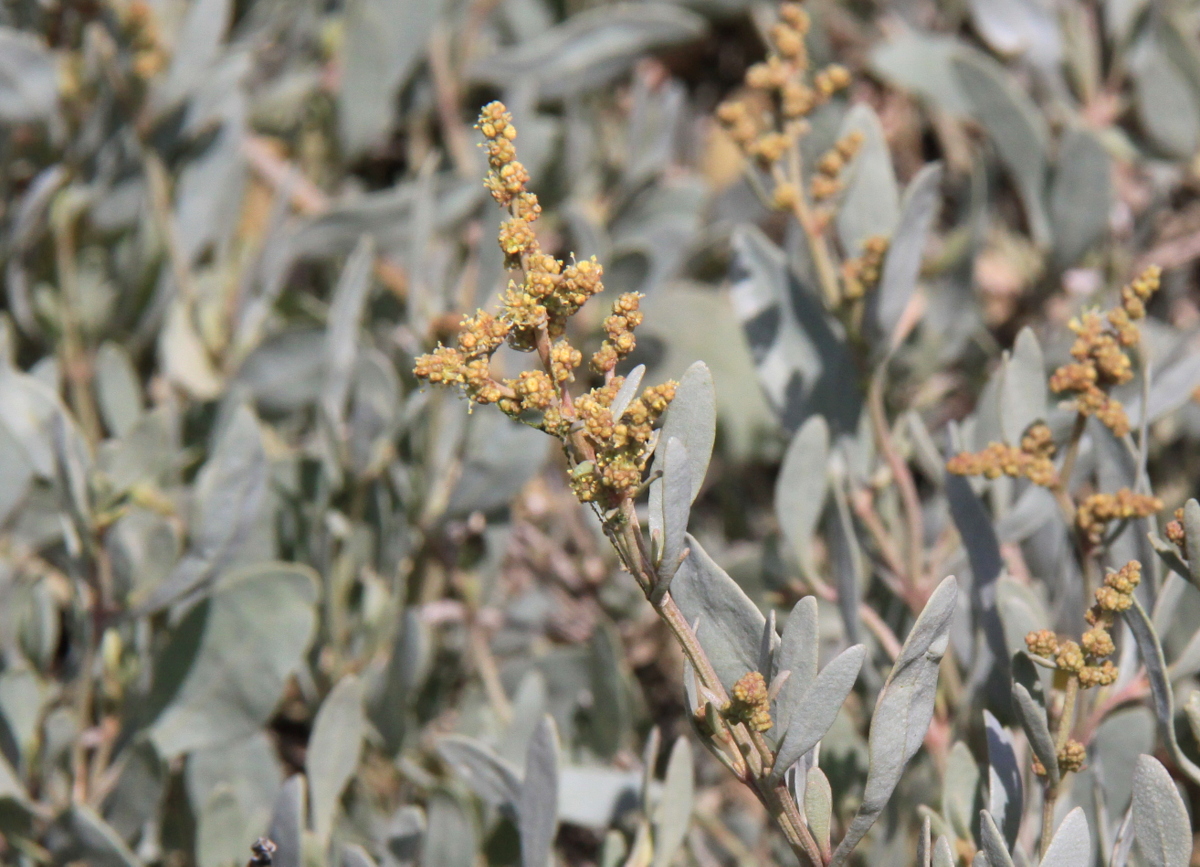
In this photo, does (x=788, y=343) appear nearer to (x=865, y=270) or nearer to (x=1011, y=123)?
(x=865, y=270)

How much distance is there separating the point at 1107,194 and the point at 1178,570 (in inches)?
40.9

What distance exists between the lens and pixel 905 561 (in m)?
1.51

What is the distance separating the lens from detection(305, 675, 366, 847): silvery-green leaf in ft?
4.41

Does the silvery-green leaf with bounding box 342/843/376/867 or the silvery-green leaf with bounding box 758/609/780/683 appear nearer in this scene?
the silvery-green leaf with bounding box 758/609/780/683

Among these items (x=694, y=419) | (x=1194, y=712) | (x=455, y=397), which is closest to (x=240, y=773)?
(x=455, y=397)

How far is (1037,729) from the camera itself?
1006 mm

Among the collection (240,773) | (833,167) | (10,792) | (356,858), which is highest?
(833,167)

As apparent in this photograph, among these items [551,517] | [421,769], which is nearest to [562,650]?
[421,769]

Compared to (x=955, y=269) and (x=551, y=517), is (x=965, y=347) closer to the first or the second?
(x=955, y=269)

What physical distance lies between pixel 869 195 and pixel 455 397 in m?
0.67

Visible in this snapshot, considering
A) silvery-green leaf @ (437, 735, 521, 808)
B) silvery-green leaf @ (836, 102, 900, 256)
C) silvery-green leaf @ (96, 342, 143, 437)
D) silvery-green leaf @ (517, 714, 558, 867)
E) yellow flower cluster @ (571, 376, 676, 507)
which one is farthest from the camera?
silvery-green leaf @ (96, 342, 143, 437)

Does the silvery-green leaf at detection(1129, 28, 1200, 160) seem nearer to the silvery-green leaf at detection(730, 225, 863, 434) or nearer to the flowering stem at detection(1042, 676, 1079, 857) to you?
the silvery-green leaf at detection(730, 225, 863, 434)

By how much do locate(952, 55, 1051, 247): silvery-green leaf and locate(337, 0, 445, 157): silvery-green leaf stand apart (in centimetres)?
95

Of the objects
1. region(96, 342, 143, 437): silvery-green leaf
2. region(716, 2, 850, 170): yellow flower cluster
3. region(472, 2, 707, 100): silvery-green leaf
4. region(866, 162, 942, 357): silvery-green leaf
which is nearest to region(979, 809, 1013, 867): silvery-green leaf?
region(866, 162, 942, 357): silvery-green leaf
